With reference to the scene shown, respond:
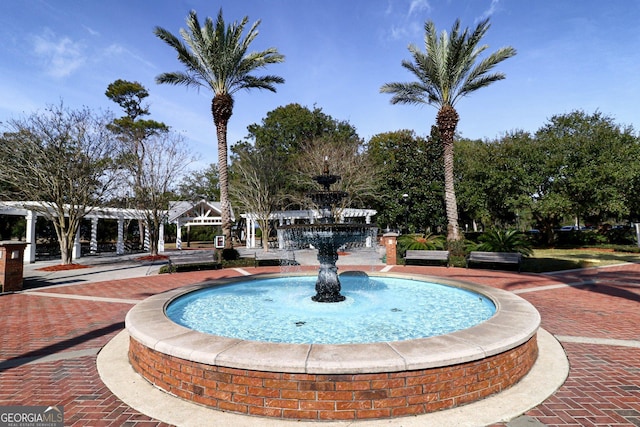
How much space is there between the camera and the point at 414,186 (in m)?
30.2

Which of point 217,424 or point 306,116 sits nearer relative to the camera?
point 217,424

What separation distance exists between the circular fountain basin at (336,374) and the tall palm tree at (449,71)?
1493cm

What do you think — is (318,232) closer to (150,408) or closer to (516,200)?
Result: (150,408)

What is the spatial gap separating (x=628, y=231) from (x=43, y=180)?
46817 millimetres

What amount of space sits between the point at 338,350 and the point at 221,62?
60.5 feet

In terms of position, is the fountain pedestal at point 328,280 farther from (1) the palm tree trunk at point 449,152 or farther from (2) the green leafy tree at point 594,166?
(2) the green leafy tree at point 594,166

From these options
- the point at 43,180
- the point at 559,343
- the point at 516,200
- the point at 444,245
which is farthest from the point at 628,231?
the point at 43,180

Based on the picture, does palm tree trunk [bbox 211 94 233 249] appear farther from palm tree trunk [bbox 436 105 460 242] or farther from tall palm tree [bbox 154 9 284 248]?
palm tree trunk [bbox 436 105 460 242]

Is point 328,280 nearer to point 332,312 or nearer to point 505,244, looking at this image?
point 332,312

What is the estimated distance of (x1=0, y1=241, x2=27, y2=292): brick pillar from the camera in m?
10.1

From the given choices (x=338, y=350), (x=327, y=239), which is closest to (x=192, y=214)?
(x=327, y=239)

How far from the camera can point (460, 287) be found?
8750 millimetres

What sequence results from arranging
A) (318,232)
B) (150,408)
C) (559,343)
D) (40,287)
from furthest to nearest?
(40,287) → (318,232) → (559,343) → (150,408)

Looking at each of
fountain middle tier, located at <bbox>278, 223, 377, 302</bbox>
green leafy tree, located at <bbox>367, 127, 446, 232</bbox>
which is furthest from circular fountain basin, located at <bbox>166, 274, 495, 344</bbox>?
green leafy tree, located at <bbox>367, 127, 446, 232</bbox>
